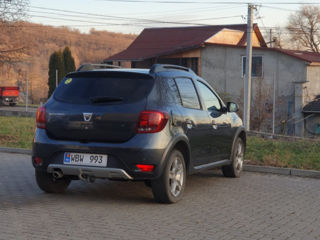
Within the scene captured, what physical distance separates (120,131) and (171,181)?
102 cm

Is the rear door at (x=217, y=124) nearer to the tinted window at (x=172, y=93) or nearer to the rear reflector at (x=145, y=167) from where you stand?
→ the tinted window at (x=172, y=93)

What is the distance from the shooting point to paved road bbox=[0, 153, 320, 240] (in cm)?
609

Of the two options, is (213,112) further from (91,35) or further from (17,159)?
(91,35)

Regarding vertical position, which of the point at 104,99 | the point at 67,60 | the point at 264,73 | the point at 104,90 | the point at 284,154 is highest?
the point at 67,60

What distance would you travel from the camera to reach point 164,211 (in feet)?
23.7

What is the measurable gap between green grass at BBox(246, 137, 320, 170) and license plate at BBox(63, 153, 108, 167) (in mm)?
4881

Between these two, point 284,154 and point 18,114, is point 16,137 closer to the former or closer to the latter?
point 284,154

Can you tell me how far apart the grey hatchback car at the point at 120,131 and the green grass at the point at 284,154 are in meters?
3.45

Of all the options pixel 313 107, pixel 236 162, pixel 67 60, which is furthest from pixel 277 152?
pixel 67 60

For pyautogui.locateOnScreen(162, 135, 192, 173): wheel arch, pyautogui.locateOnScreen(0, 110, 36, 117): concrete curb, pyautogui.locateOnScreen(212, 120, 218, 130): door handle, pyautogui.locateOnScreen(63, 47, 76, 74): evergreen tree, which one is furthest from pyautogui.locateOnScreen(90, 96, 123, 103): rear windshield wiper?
pyautogui.locateOnScreen(63, 47, 76, 74): evergreen tree

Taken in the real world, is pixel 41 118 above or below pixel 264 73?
below

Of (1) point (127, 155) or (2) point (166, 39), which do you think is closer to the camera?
(1) point (127, 155)

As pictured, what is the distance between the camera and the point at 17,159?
40.7 feet

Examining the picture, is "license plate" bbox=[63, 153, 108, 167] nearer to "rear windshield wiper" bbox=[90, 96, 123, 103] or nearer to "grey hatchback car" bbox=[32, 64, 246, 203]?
"grey hatchback car" bbox=[32, 64, 246, 203]
